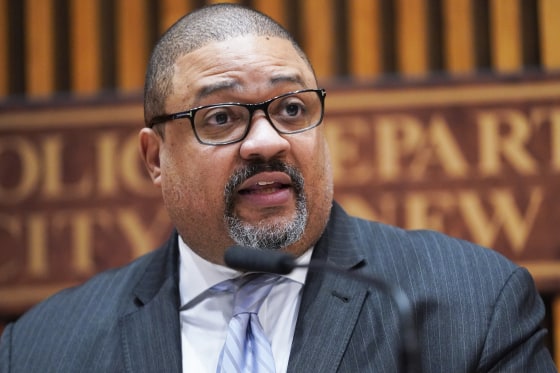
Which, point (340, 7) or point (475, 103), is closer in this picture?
point (475, 103)

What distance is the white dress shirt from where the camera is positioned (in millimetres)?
1775

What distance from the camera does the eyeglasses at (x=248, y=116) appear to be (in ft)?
5.79

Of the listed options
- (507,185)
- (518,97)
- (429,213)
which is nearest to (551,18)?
(518,97)

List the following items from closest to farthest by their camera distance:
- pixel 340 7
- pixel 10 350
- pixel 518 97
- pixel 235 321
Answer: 1. pixel 235 321
2. pixel 10 350
3. pixel 518 97
4. pixel 340 7

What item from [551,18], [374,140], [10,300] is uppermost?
[551,18]

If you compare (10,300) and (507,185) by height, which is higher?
(507,185)

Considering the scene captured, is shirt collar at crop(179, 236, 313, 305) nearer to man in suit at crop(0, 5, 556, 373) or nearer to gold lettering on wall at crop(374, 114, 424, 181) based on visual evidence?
man in suit at crop(0, 5, 556, 373)

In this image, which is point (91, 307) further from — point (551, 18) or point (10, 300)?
point (551, 18)

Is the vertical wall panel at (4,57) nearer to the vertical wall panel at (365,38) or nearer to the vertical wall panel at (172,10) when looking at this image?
the vertical wall panel at (172,10)

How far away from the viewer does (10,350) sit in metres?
1.97

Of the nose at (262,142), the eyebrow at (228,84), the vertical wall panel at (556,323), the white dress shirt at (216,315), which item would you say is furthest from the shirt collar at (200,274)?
the vertical wall panel at (556,323)

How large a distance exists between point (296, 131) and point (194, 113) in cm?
20

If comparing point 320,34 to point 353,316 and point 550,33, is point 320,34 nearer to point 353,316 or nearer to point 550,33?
point 550,33

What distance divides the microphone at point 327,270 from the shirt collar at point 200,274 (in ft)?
1.47
